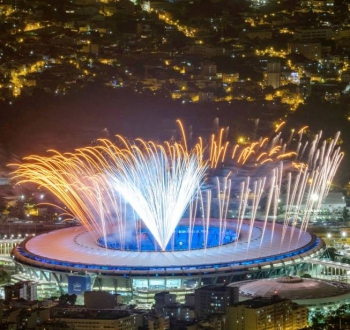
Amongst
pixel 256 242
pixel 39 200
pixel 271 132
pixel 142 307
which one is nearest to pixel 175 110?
pixel 271 132

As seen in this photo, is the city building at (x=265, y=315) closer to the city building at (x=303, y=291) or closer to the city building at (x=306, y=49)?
the city building at (x=303, y=291)

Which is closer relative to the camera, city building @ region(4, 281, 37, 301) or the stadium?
city building @ region(4, 281, 37, 301)

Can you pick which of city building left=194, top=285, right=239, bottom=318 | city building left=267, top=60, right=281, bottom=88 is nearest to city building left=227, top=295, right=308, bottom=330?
city building left=194, top=285, right=239, bottom=318

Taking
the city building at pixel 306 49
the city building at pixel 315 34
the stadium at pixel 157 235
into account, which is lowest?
the stadium at pixel 157 235

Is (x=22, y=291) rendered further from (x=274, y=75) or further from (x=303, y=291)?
(x=274, y=75)

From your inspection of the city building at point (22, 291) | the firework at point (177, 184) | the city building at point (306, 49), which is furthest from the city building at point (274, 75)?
the city building at point (22, 291)

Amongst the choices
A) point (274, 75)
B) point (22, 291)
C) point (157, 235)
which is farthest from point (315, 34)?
point (22, 291)

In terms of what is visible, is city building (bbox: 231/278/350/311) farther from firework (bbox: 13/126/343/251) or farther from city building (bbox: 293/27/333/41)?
city building (bbox: 293/27/333/41)

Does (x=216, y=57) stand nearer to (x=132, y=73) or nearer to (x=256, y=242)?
(x=132, y=73)
